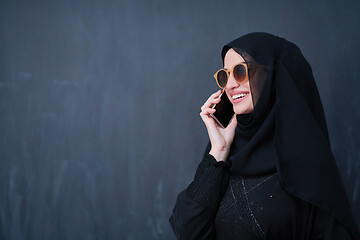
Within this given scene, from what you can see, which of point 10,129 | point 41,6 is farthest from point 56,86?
point 41,6

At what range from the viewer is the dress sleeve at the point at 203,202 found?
1113 mm

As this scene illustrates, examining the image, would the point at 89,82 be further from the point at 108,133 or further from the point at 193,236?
the point at 193,236

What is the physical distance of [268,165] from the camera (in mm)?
1055

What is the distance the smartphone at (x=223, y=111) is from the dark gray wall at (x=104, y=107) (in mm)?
438

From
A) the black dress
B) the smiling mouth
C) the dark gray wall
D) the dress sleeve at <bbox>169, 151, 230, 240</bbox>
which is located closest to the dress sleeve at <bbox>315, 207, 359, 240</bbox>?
the black dress

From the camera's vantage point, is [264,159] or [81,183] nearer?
[264,159]

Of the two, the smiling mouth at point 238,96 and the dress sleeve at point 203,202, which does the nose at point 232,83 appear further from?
the dress sleeve at point 203,202

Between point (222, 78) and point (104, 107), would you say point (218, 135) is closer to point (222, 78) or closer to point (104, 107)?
point (222, 78)

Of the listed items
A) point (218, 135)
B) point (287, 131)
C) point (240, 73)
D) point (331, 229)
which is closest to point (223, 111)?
point (218, 135)

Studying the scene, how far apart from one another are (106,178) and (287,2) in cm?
152

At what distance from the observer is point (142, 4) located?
190 centimetres

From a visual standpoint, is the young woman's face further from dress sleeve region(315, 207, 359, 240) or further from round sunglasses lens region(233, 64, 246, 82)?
dress sleeve region(315, 207, 359, 240)

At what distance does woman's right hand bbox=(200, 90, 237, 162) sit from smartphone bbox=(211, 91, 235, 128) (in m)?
0.07

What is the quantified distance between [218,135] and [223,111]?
7.9 inches
